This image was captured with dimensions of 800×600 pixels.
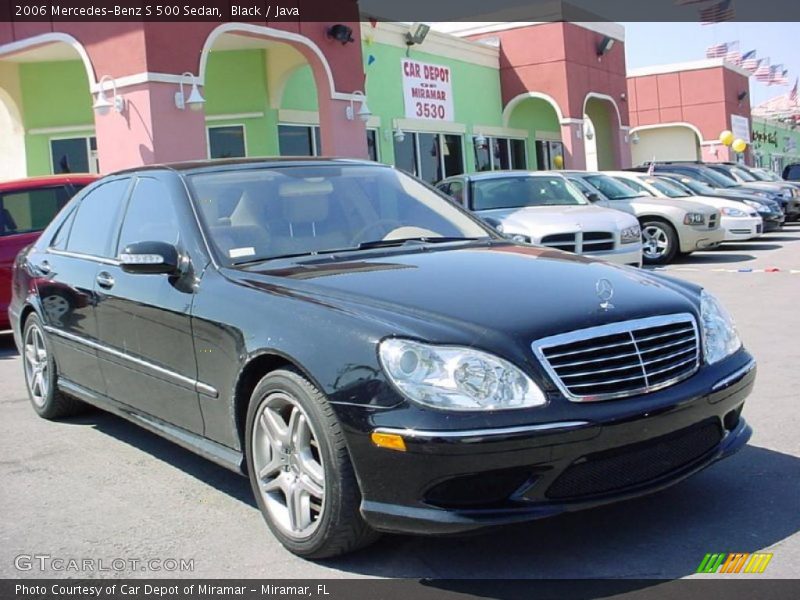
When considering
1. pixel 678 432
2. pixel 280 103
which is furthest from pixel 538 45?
pixel 678 432

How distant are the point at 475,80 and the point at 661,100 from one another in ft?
53.7

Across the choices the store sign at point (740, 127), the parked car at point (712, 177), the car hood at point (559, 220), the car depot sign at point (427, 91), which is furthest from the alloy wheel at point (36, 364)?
the store sign at point (740, 127)

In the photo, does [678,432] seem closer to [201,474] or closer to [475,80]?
[201,474]

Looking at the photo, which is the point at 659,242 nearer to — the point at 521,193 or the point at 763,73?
the point at 521,193

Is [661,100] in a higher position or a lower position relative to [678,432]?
higher

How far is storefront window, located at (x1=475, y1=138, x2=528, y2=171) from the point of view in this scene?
26.4 meters

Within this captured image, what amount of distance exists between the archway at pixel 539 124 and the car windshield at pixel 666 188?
34.6ft

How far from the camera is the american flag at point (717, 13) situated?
37000mm

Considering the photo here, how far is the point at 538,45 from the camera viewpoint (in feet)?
89.1

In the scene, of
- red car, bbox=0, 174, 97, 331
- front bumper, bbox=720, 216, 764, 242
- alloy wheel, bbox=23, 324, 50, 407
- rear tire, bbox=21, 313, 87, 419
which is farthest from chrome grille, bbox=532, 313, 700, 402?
front bumper, bbox=720, 216, 764, 242

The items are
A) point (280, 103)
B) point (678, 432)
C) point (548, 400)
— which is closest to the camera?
point (548, 400)

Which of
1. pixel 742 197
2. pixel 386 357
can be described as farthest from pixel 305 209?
pixel 742 197

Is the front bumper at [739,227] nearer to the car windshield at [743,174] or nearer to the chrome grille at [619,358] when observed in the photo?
Result: the car windshield at [743,174]

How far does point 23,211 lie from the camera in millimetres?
9570
